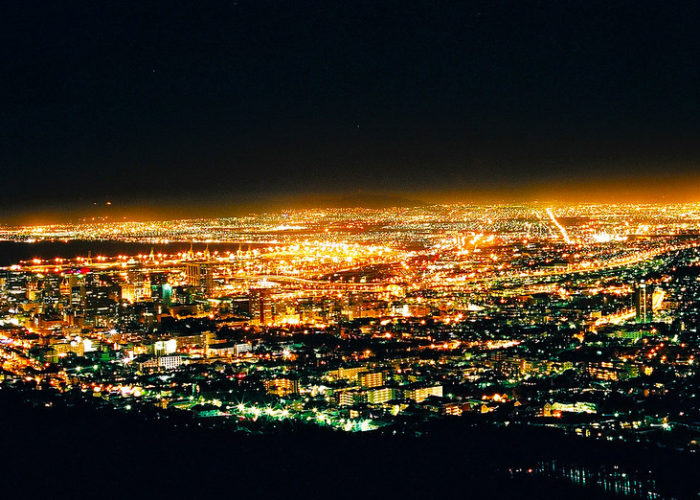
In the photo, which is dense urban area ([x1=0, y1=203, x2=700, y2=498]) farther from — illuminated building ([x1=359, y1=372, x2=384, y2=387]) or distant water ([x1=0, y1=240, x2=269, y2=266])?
distant water ([x1=0, y1=240, x2=269, y2=266])

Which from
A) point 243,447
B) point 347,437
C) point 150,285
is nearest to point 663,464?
point 347,437

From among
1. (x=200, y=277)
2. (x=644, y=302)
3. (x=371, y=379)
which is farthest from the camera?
(x=200, y=277)

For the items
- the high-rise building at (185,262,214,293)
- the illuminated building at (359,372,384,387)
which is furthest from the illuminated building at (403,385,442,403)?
the high-rise building at (185,262,214,293)

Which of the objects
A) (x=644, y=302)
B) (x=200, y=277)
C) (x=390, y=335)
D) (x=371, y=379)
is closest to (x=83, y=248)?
(x=200, y=277)

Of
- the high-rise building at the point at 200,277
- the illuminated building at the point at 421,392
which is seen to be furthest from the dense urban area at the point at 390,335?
the high-rise building at the point at 200,277

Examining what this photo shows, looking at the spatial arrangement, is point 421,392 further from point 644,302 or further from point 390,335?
point 644,302

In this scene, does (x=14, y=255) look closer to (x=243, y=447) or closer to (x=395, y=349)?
(x=395, y=349)
